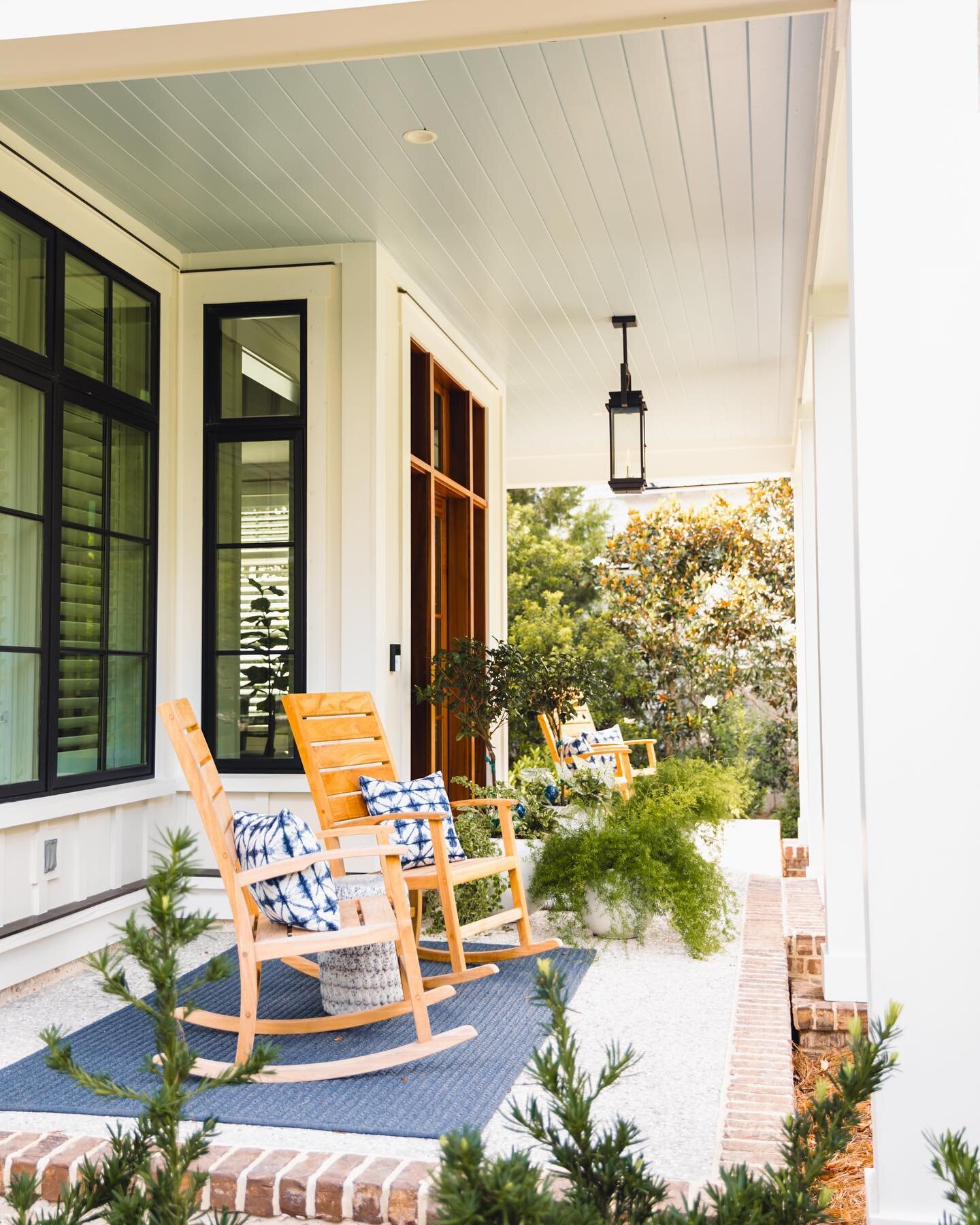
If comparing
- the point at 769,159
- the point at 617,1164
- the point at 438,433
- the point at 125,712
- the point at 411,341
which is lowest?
the point at 617,1164

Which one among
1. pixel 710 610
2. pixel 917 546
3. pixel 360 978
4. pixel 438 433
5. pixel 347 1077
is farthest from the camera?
pixel 710 610

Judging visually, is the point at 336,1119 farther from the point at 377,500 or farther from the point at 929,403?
the point at 377,500

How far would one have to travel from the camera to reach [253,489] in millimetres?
5008

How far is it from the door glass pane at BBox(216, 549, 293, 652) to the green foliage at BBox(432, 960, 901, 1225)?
3.98 m

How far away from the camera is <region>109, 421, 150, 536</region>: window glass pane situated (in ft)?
15.0

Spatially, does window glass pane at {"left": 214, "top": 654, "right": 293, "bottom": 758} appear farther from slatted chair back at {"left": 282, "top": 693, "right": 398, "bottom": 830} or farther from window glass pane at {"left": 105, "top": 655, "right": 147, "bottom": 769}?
slatted chair back at {"left": 282, "top": 693, "right": 398, "bottom": 830}

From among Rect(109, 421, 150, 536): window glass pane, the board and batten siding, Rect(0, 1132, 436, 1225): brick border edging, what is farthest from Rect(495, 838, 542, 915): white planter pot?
Rect(0, 1132, 436, 1225): brick border edging

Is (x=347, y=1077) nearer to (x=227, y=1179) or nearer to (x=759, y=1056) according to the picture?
(x=227, y=1179)

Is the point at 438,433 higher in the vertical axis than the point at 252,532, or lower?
higher

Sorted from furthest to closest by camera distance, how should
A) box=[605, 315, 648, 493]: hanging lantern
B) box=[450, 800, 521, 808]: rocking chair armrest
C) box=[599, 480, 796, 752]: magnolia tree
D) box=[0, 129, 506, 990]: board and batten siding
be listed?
box=[599, 480, 796, 752]: magnolia tree, box=[605, 315, 648, 493]: hanging lantern, box=[0, 129, 506, 990]: board and batten siding, box=[450, 800, 521, 808]: rocking chair armrest

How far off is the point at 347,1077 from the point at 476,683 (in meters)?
2.90

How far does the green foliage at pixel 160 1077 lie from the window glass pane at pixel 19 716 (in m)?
3.01

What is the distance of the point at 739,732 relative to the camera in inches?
419

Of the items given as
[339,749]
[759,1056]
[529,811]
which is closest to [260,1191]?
[759,1056]
